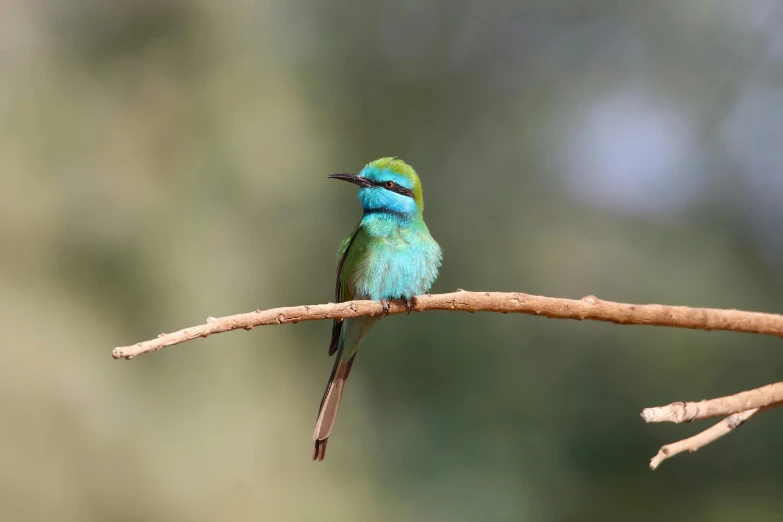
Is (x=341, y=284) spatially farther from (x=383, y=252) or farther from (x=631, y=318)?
(x=631, y=318)

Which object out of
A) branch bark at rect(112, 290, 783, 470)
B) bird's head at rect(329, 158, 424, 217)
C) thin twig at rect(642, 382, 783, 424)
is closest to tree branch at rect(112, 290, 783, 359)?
branch bark at rect(112, 290, 783, 470)

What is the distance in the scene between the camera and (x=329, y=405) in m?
2.10

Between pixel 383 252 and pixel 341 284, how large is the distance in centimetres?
33

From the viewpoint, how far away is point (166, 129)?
466 cm

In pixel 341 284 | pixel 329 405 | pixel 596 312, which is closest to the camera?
pixel 596 312

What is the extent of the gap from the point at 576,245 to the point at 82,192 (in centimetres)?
331

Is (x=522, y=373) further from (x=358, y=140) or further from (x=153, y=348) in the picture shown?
(x=153, y=348)

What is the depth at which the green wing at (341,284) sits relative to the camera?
2379mm

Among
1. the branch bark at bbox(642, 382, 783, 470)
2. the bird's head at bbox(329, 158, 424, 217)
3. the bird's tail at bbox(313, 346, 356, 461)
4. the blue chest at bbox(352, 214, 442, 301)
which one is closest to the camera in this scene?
the branch bark at bbox(642, 382, 783, 470)

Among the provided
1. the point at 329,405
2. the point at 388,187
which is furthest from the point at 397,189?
the point at 329,405

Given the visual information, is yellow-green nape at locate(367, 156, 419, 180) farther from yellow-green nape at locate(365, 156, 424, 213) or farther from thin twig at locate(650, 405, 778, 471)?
thin twig at locate(650, 405, 778, 471)

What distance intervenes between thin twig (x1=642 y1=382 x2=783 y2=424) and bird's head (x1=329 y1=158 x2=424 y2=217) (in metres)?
1.32

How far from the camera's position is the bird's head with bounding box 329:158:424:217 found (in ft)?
7.57

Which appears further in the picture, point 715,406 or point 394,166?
point 394,166
